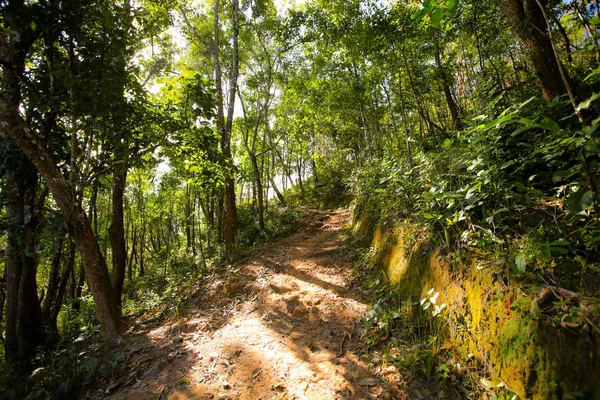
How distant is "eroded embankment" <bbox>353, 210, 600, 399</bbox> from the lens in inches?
60.5

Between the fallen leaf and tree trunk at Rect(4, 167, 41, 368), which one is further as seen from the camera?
tree trunk at Rect(4, 167, 41, 368)

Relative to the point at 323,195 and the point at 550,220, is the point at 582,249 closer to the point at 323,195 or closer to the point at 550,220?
the point at 550,220

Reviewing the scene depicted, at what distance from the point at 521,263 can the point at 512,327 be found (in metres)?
0.48

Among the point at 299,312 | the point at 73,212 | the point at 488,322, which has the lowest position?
the point at 299,312

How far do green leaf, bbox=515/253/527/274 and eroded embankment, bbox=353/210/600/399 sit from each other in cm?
15

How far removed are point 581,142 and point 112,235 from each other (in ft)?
29.2

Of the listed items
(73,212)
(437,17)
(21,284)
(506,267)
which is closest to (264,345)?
(506,267)

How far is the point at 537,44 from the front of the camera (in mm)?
3107

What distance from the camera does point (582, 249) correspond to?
181cm

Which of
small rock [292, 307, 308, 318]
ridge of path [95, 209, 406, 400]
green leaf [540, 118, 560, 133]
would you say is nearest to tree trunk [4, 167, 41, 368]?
ridge of path [95, 209, 406, 400]

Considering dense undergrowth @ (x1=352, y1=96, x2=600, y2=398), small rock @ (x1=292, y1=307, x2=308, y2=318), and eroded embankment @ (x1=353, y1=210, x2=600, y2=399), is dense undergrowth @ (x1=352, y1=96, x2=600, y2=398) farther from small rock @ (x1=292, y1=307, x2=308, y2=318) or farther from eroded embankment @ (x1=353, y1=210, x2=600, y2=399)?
small rock @ (x1=292, y1=307, x2=308, y2=318)

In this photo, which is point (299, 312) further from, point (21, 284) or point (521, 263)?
point (21, 284)

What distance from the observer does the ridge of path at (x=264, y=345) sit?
289 centimetres

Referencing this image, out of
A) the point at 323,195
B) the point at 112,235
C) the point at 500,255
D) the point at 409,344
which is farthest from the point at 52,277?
the point at 323,195
